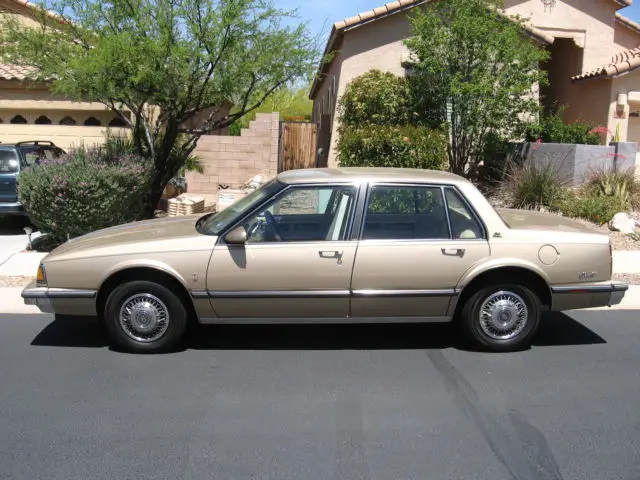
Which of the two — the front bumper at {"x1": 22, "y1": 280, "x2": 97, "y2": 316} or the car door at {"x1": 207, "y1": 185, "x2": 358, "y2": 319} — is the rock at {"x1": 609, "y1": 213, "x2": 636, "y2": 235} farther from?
the front bumper at {"x1": 22, "y1": 280, "x2": 97, "y2": 316}

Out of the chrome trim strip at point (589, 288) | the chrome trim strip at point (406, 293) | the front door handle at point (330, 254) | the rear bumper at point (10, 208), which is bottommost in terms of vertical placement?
the chrome trim strip at point (406, 293)

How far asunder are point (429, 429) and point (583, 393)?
1.45 metres

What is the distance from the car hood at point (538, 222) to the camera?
6258 millimetres

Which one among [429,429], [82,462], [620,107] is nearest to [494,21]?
[620,107]

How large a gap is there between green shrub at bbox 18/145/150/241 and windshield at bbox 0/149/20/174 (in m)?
2.46

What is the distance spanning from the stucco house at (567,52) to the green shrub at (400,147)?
331 centimetres

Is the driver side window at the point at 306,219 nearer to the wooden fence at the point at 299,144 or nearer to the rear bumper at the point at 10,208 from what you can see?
the rear bumper at the point at 10,208

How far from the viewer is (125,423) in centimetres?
458

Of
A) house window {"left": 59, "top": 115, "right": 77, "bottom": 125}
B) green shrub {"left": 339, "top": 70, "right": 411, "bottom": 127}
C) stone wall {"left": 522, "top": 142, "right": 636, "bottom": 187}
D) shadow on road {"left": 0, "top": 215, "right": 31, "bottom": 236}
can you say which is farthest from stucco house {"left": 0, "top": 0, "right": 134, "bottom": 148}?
stone wall {"left": 522, "top": 142, "right": 636, "bottom": 187}

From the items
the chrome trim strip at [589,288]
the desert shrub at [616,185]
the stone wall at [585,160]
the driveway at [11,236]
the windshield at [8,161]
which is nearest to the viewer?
the chrome trim strip at [589,288]

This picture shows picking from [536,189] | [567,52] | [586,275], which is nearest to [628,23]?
[567,52]

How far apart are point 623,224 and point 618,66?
19.1ft

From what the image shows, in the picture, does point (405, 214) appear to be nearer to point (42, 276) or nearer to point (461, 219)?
point (461, 219)

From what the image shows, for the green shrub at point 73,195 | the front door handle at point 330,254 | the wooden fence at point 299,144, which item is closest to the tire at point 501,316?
the front door handle at point 330,254
